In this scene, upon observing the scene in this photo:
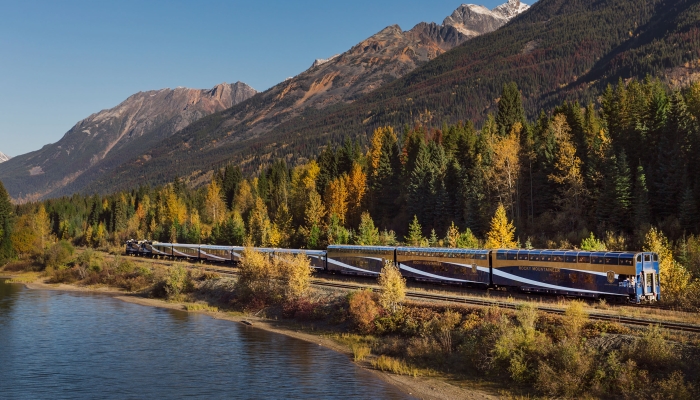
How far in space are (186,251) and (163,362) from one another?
7567cm

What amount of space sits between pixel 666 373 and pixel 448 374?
40.7ft

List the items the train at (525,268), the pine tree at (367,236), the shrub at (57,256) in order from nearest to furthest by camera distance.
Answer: the train at (525,268) → the pine tree at (367,236) → the shrub at (57,256)

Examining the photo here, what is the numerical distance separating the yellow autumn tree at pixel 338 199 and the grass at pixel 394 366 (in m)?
64.4

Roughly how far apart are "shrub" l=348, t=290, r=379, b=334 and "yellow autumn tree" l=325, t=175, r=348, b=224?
174 ft

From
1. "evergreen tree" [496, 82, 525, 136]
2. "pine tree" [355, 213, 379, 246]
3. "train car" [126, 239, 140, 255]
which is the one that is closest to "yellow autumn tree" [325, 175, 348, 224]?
"pine tree" [355, 213, 379, 246]

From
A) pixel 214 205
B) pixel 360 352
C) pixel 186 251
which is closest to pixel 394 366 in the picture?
pixel 360 352

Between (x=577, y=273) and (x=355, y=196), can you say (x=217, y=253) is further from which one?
(x=577, y=273)

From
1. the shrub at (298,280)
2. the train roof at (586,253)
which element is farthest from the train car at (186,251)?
the train roof at (586,253)

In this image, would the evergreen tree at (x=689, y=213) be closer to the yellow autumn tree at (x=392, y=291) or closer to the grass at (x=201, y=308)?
the yellow autumn tree at (x=392, y=291)

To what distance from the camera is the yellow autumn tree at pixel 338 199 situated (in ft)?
345

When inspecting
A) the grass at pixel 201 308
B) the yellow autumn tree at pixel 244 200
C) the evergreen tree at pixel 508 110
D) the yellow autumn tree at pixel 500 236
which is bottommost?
the grass at pixel 201 308

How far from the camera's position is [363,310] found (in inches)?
1932

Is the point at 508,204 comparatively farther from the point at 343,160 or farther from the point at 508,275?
the point at 343,160

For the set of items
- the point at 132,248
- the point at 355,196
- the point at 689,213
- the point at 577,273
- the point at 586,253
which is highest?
the point at 355,196
